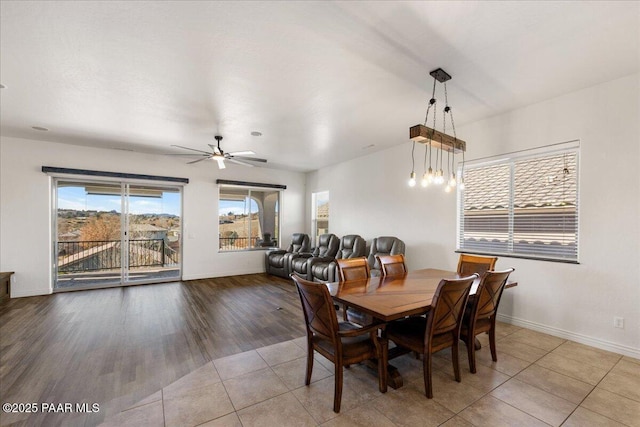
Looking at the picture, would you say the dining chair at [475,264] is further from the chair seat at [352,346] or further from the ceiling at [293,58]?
the ceiling at [293,58]

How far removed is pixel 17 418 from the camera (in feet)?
6.06

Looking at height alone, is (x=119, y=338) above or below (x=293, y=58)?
below

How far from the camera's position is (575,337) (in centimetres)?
302

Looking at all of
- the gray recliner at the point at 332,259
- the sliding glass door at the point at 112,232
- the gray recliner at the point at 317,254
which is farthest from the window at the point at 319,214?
the sliding glass door at the point at 112,232

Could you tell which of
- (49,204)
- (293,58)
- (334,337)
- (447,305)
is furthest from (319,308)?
(49,204)

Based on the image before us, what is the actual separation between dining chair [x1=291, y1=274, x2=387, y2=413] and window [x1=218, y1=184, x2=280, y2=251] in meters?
5.23

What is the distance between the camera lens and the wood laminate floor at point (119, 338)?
214cm

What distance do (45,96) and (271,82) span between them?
2.73 meters

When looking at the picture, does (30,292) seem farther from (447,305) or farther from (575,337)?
(575,337)

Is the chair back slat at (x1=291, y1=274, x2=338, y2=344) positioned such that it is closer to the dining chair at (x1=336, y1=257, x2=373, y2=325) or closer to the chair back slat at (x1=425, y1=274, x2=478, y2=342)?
the chair back slat at (x1=425, y1=274, x2=478, y2=342)

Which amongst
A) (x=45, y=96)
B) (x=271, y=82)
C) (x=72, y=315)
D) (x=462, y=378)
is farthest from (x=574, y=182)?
(x=72, y=315)

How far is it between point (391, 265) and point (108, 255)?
6.18m

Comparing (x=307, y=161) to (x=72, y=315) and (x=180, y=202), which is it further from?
(x=72, y=315)

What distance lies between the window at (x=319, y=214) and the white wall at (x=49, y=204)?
1.91 m
